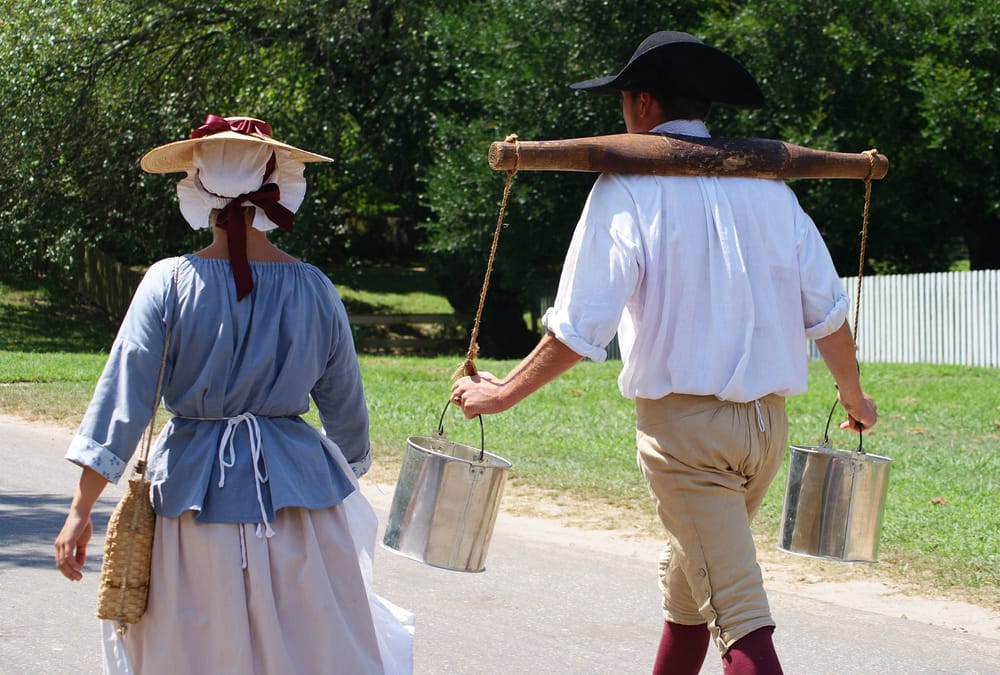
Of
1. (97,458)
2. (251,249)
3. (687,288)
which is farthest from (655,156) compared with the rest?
(97,458)

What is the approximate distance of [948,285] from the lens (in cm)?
1900

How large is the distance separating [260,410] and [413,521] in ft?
2.27

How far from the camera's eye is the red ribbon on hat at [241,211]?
3.19m

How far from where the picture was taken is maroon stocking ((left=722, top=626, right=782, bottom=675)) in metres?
3.25

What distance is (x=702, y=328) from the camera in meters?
3.34

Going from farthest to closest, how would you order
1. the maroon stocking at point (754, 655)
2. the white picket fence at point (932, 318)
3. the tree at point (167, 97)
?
the tree at point (167, 97) < the white picket fence at point (932, 318) < the maroon stocking at point (754, 655)

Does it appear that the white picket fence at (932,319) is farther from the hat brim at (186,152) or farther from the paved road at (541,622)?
the hat brim at (186,152)

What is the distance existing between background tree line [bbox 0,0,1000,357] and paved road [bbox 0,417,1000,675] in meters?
13.8

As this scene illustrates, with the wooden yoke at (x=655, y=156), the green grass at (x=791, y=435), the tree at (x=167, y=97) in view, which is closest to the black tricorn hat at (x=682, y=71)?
the wooden yoke at (x=655, y=156)

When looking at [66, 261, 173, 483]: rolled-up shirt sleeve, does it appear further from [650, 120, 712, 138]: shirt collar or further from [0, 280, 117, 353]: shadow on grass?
[0, 280, 117, 353]: shadow on grass

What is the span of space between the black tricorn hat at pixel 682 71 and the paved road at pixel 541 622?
2.41 m

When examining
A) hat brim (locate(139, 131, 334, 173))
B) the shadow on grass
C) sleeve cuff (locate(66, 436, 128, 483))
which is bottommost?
the shadow on grass

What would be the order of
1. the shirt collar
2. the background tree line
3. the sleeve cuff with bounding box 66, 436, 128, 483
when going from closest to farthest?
the sleeve cuff with bounding box 66, 436, 128, 483 < the shirt collar < the background tree line

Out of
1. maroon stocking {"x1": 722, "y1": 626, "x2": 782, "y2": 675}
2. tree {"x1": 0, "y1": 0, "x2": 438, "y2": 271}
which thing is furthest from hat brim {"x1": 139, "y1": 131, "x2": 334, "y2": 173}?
tree {"x1": 0, "y1": 0, "x2": 438, "y2": 271}
